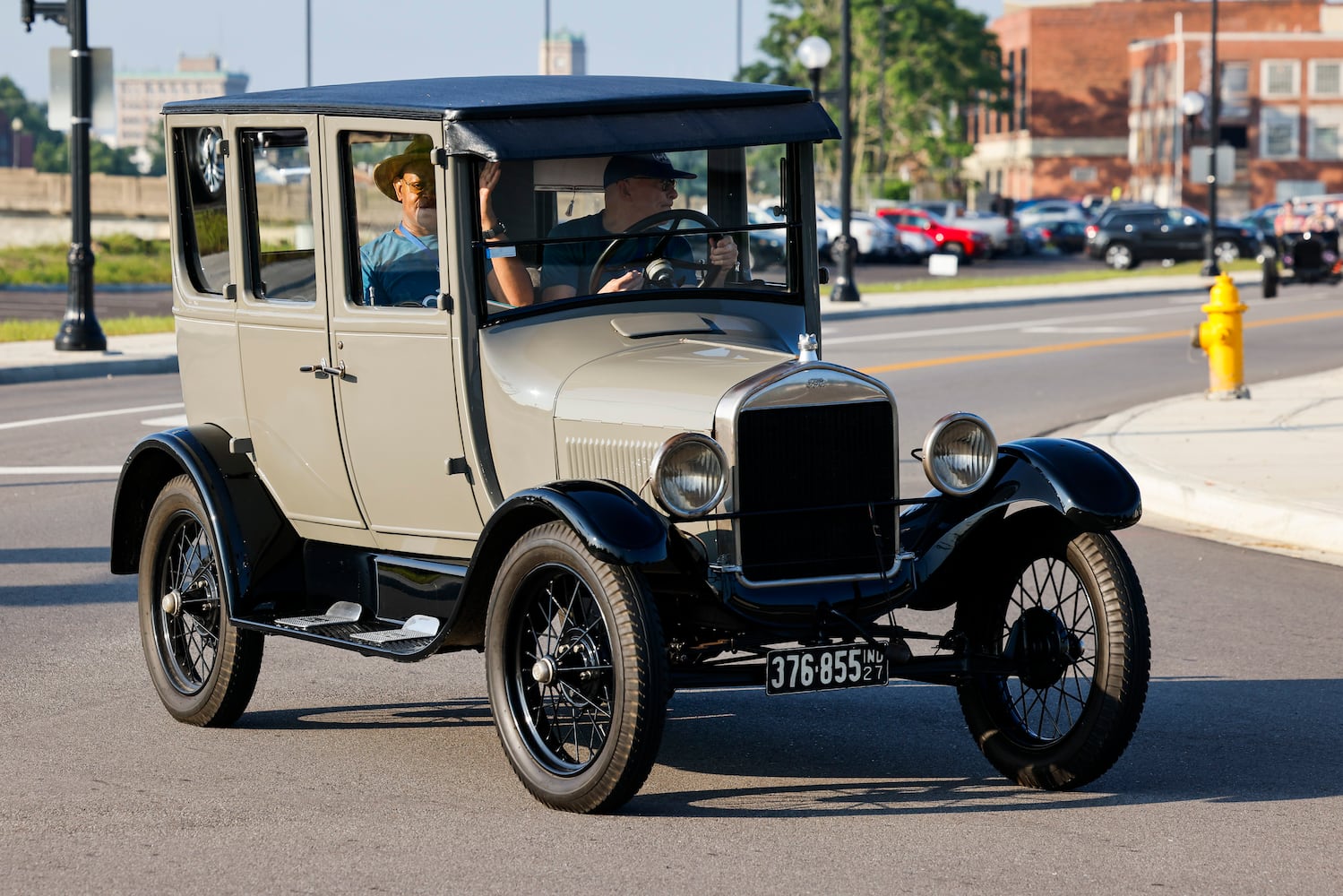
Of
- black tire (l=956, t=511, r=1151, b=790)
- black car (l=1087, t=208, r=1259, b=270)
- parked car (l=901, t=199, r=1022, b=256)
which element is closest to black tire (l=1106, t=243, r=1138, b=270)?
black car (l=1087, t=208, r=1259, b=270)

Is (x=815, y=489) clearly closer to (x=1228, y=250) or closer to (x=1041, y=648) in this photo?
(x=1041, y=648)

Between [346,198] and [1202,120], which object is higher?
[1202,120]

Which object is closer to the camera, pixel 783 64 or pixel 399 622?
pixel 399 622

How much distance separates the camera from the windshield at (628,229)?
5.84 m

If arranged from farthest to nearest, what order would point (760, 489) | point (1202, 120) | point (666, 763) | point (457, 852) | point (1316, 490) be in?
point (1202, 120)
point (1316, 490)
point (666, 763)
point (760, 489)
point (457, 852)

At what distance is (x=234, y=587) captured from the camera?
6.32 metres

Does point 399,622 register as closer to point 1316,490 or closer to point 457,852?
point 457,852

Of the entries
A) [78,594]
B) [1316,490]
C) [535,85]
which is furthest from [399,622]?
[1316,490]

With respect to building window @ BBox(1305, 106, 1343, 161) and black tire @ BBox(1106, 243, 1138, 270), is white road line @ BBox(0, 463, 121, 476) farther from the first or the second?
building window @ BBox(1305, 106, 1343, 161)

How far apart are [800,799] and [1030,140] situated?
9912 centimetres

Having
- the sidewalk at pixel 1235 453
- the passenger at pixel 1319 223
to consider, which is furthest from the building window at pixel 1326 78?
the sidewalk at pixel 1235 453

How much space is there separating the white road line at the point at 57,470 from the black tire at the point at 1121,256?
38335mm

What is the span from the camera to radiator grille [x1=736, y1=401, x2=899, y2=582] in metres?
5.32

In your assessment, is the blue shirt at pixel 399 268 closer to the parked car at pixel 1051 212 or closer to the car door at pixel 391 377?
the car door at pixel 391 377
